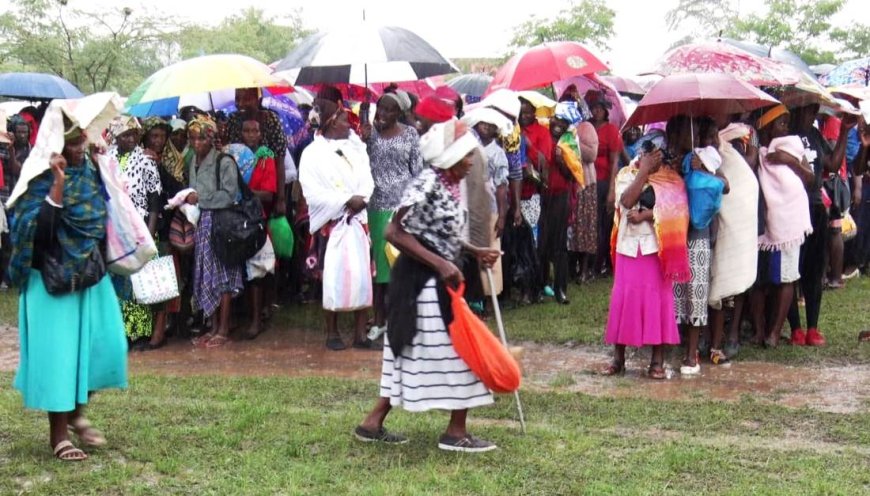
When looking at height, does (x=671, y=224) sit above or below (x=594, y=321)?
above

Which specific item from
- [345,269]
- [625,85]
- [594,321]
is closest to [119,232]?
[345,269]

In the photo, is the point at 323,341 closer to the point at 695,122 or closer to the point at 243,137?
the point at 243,137

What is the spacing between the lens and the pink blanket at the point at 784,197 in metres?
8.24

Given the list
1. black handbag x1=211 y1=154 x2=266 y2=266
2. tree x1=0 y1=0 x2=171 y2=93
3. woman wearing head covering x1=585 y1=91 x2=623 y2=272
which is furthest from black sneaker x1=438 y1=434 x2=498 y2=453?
tree x1=0 y1=0 x2=171 y2=93

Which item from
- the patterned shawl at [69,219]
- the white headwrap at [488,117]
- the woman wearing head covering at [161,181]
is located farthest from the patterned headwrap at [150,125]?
the patterned shawl at [69,219]

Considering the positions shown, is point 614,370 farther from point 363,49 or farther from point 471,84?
point 471,84

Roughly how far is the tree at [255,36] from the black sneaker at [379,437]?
2911cm

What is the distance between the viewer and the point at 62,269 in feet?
18.1

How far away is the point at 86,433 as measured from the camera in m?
5.87

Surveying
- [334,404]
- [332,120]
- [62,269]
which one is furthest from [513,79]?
[62,269]

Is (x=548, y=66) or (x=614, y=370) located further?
(x=548, y=66)

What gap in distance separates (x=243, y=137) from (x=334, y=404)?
3469 millimetres

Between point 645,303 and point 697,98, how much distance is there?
1484 millimetres

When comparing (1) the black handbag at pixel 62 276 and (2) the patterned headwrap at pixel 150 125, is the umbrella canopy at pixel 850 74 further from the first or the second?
(1) the black handbag at pixel 62 276
